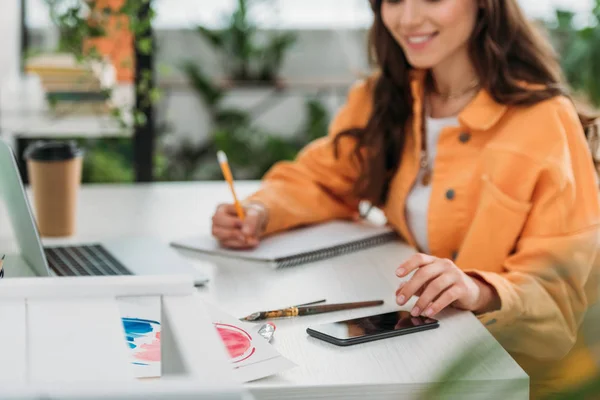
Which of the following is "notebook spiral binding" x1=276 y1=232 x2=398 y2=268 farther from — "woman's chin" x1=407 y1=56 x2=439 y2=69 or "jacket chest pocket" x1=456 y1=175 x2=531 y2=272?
"woman's chin" x1=407 y1=56 x2=439 y2=69

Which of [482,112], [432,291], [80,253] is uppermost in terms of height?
[482,112]

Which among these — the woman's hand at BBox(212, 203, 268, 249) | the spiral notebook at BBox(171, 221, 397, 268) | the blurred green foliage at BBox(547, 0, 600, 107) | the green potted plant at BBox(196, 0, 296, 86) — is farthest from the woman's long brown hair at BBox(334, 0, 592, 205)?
the green potted plant at BBox(196, 0, 296, 86)

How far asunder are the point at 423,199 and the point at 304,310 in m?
0.58

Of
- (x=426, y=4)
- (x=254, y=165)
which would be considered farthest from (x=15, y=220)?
(x=254, y=165)

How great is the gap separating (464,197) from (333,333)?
62 cm

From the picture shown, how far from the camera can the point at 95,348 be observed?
68 cm

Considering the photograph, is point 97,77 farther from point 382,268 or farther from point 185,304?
point 185,304

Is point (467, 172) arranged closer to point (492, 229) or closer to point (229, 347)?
point (492, 229)

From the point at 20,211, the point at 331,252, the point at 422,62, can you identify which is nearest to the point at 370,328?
the point at 331,252

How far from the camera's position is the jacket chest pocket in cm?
148

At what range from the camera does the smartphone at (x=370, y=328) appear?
1.05 meters

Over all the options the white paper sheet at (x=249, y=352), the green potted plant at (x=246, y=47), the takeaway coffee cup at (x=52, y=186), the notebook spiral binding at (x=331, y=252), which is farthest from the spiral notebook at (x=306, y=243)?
the green potted plant at (x=246, y=47)

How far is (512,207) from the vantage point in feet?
4.83

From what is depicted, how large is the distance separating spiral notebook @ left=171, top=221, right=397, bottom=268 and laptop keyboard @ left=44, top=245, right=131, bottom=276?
5.8 inches
